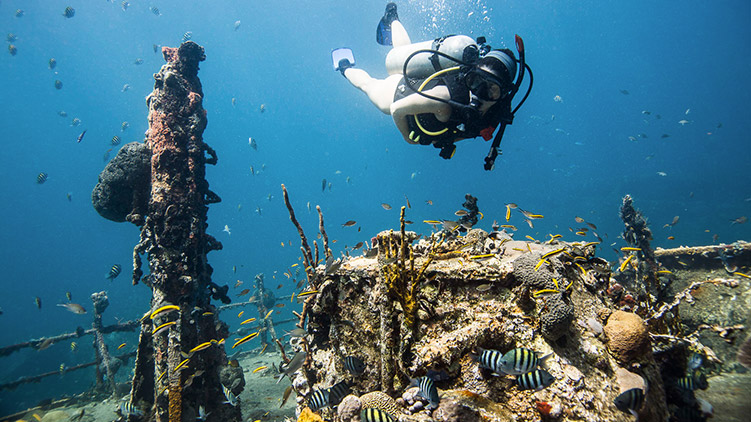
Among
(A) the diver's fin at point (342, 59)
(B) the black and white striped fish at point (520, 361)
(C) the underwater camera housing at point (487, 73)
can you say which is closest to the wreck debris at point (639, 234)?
(C) the underwater camera housing at point (487, 73)

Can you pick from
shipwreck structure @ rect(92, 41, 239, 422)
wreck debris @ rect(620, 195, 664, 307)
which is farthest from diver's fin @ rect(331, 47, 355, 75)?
wreck debris @ rect(620, 195, 664, 307)

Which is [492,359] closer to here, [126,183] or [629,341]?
[629,341]

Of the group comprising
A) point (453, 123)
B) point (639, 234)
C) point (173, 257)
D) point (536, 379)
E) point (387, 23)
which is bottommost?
point (536, 379)

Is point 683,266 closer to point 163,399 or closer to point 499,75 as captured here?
point 499,75

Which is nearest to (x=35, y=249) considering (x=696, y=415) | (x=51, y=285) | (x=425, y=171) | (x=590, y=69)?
(x=51, y=285)

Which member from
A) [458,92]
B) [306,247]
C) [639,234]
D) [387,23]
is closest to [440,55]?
[458,92]

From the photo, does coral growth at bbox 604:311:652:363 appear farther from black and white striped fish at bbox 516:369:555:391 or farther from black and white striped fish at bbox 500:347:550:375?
black and white striped fish at bbox 500:347:550:375

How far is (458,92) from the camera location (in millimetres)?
4766

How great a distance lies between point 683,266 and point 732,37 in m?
129

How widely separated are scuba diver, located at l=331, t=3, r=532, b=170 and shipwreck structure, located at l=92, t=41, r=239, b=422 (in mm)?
4983

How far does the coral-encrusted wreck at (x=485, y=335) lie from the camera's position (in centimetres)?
306

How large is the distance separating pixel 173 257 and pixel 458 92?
251 inches

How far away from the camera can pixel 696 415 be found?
3.70 m

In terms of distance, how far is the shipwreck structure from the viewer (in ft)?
18.8
